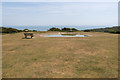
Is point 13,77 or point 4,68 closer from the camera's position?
point 13,77

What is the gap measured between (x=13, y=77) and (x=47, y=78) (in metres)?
1.39

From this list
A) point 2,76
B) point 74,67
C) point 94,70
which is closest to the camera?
point 2,76

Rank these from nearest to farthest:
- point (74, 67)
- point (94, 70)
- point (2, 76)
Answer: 1. point (2, 76)
2. point (94, 70)
3. point (74, 67)

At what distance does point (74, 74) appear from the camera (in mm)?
3836

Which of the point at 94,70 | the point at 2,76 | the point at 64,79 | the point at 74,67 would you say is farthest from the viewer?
the point at 74,67

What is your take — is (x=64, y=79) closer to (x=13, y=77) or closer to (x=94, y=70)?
(x=94, y=70)

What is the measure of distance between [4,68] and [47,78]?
2.37 m

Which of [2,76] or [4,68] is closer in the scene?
[2,76]

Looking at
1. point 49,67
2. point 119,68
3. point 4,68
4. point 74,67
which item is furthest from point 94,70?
point 4,68

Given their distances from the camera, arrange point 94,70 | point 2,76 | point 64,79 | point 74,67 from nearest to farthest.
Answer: point 64,79 < point 2,76 < point 94,70 < point 74,67

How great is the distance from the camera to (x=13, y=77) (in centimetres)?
365

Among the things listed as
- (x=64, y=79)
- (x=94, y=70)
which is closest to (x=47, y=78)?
(x=64, y=79)

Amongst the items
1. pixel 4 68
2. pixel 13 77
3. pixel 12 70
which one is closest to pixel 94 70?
pixel 13 77

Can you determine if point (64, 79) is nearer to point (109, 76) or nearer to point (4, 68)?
point (109, 76)
